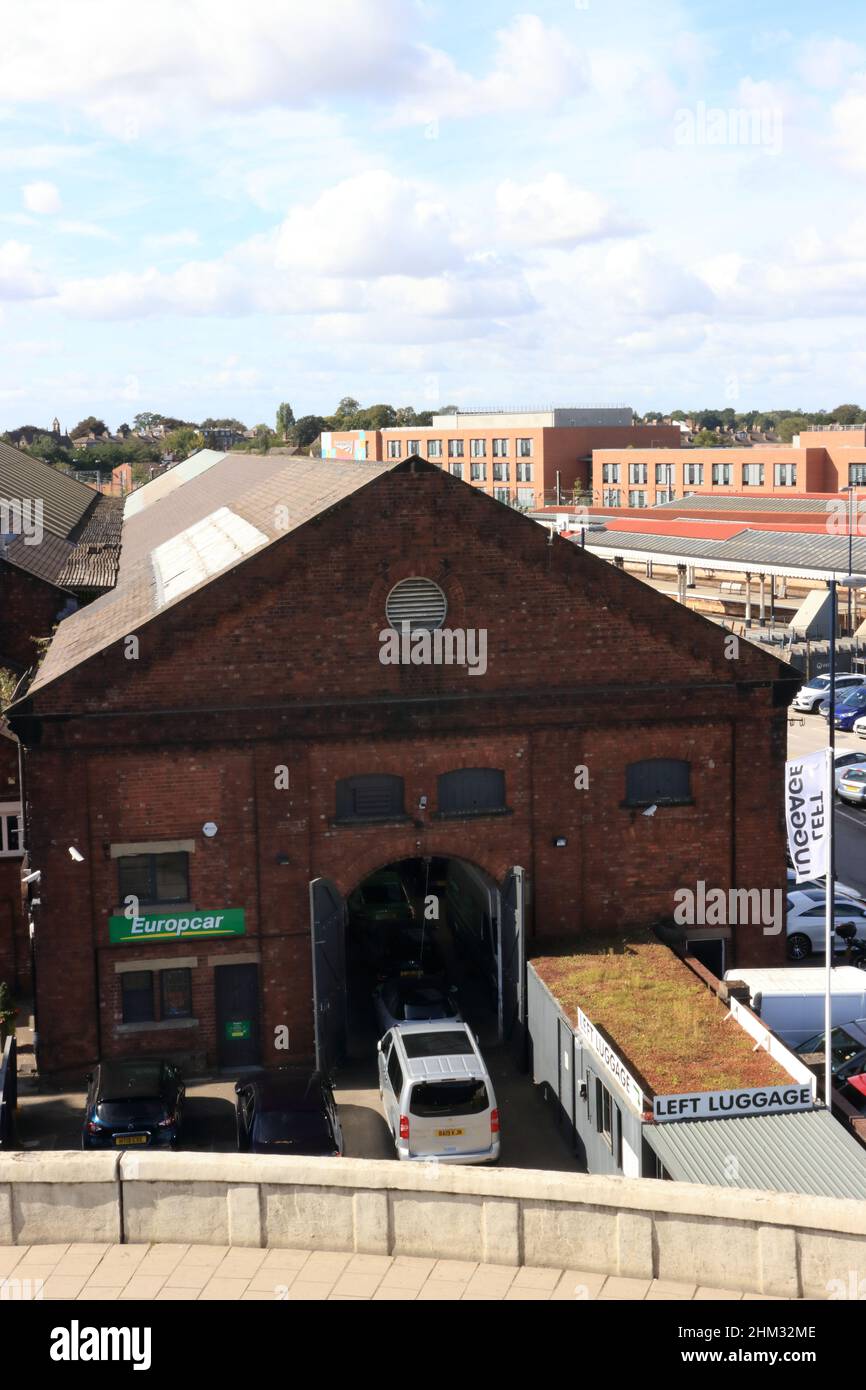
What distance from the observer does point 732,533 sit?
82.8m

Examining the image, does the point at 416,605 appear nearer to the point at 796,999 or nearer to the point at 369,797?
the point at 369,797

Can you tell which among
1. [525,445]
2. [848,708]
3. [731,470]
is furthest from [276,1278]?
[525,445]

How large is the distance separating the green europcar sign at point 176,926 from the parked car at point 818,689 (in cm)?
3569

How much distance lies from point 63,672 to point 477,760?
740 cm

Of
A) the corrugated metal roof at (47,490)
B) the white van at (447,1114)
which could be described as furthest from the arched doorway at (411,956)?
the corrugated metal roof at (47,490)

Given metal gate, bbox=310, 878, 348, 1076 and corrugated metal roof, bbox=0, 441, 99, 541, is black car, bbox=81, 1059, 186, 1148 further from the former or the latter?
corrugated metal roof, bbox=0, 441, 99, 541

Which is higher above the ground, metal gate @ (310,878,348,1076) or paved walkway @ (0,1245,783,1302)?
paved walkway @ (0,1245,783,1302)

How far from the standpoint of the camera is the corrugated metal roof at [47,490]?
54.2 meters

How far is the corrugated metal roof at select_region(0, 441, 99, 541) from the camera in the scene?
5425cm

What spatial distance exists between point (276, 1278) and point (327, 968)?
14.1 metres

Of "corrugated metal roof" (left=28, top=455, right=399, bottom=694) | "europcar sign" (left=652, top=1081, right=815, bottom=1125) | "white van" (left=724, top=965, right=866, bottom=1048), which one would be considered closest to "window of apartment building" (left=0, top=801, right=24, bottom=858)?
"corrugated metal roof" (left=28, top=455, right=399, bottom=694)

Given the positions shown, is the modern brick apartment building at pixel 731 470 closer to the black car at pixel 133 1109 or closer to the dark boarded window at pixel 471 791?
the dark boarded window at pixel 471 791

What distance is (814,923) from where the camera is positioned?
103ft

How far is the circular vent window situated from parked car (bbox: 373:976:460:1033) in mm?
6645
